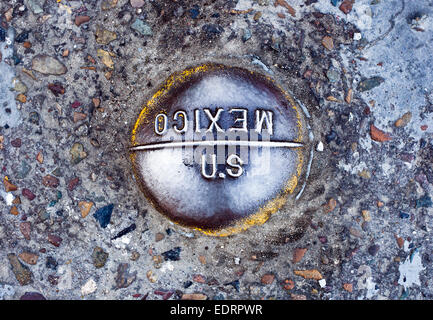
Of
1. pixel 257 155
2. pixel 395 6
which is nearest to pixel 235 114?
pixel 257 155

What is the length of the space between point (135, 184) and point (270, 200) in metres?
1.03

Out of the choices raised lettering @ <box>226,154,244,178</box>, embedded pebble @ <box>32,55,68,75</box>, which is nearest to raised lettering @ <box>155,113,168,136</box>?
raised lettering @ <box>226,154,244,178</box>

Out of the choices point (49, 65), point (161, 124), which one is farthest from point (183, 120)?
point (49, 65)

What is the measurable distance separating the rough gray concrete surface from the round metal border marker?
93mm

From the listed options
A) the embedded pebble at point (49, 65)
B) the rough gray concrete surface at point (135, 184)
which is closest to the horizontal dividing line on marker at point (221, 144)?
the rough gray concrete surface at point (135, 184)

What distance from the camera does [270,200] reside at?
2.58 metres

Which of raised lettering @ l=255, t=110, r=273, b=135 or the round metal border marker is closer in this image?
raised lettering @ l=255, t=110, r=273, b=135

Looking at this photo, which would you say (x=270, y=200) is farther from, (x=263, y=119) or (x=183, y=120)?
(x=183, y=120)

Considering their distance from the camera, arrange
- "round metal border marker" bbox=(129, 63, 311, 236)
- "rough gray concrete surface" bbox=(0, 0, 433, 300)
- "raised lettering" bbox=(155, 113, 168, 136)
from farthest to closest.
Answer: "rough gray concrete surface" bbox=(0, 0, 433, 300) < "round metal border marker" bbox=(129, 63, 311, 236) < "raised lettering" bbox=(155, 113, 168, 136)

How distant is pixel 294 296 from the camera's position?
2781 millimetres

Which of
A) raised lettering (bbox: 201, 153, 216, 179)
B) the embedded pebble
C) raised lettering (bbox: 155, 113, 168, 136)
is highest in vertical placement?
the embedded pebble

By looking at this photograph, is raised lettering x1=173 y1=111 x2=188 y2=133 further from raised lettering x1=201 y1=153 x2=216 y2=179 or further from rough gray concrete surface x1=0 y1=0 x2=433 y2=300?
rough gray concrete surface x1=0 y1=0 x2=433 y2=300

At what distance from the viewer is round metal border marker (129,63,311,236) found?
2605 millimetres
